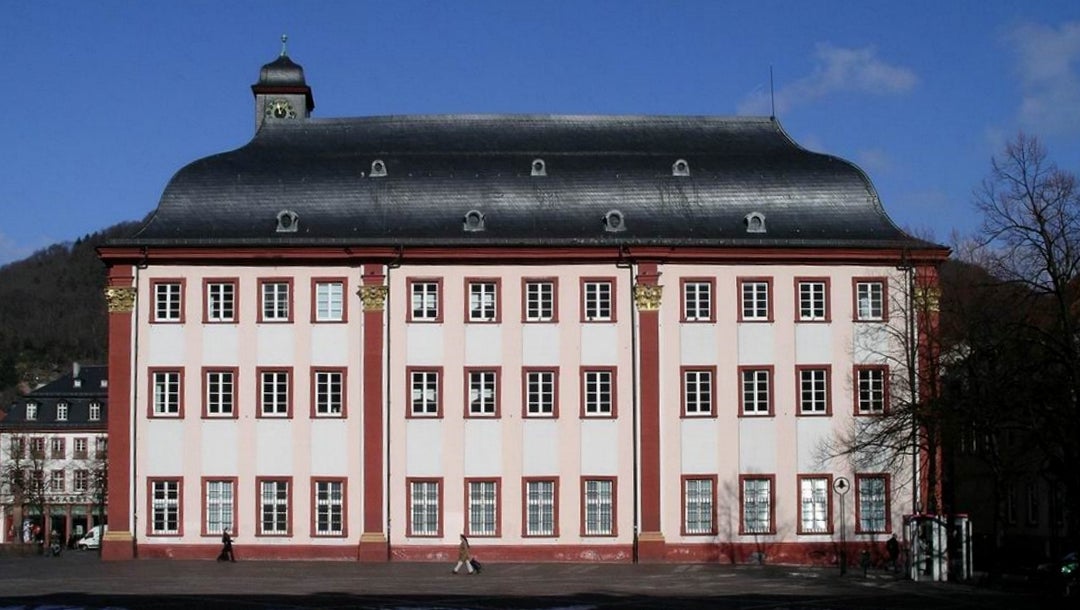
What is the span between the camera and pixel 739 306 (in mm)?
51594

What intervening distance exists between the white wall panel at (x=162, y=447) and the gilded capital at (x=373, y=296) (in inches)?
284

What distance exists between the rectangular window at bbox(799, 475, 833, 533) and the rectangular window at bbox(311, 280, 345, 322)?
1633cm

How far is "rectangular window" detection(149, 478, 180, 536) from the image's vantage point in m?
50.8

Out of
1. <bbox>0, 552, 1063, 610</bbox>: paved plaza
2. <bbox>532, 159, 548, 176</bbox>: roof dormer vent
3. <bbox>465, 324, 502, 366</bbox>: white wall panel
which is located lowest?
<bbox>0, 552, 1063, 610</bbox>: paved plaza

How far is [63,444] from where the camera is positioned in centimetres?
11119

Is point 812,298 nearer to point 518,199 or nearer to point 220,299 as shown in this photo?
point 518,199

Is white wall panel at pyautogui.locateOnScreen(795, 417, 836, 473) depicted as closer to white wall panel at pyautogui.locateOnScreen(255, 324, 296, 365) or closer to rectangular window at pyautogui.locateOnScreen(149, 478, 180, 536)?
white wall panel at pyautogui.locateOnScreen(255, 324, 296, 365)

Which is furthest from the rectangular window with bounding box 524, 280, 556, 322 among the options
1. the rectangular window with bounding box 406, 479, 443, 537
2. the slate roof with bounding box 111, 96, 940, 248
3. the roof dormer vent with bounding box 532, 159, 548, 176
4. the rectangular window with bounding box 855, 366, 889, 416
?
the rectangular window with bounding box 855, 366, 889, 416

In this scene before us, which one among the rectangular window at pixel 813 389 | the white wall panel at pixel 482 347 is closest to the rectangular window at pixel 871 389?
the rectangular window at pixel 813 389

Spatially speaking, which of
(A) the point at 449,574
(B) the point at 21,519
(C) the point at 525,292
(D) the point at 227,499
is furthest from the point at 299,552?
(B) the point at 21,519

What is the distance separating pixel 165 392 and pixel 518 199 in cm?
1345

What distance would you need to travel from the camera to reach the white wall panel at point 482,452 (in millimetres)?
50938

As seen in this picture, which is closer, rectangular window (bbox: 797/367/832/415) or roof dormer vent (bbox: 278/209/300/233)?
rectangular window (bbox: 797/367/832/415)

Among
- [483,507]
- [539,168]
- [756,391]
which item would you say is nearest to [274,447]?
[483,507]
